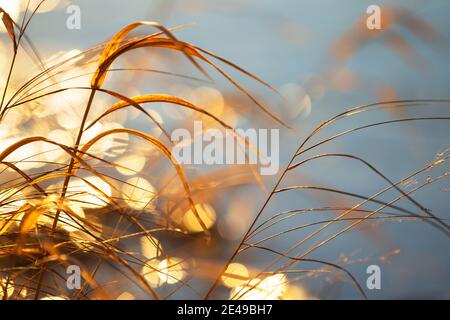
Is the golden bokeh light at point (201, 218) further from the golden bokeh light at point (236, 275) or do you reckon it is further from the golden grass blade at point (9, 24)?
the golden grass blade at point (9, 24)

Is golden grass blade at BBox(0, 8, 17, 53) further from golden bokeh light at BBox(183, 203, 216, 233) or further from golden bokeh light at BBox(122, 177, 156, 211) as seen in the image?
golden bokeh light at BBox(183, 203, 216, 233)

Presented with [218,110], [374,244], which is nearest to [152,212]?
[374,244]

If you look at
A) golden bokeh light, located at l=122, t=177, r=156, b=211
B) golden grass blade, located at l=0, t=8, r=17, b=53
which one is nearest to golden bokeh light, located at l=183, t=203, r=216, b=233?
golden bokeh light, located at l=122, t=177, r=156, b=211

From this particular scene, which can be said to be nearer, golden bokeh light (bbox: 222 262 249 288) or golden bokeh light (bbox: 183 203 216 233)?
golden bokeh light (bbox: 222 262 249 288)

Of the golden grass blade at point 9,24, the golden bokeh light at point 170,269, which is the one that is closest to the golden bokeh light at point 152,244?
the golden bokeh light at point 170,269

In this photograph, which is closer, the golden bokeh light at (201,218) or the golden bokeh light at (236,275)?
the golden bokeh light at (236,275)

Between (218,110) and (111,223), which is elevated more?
(218,110)

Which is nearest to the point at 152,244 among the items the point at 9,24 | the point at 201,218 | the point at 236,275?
the point at 236,275

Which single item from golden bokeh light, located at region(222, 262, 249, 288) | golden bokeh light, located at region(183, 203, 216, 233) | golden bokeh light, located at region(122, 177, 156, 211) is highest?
golden bokeh light, located at region(183, 203, 216, 233)

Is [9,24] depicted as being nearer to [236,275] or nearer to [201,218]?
[236,275]

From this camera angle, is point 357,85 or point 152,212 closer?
point 152,212

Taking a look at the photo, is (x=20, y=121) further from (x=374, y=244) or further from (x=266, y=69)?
(x=266, y=69)
